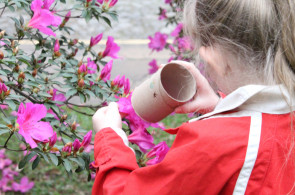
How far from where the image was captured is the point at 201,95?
4.62 feet

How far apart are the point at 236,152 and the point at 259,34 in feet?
0.97

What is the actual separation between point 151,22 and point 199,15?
18.1 feet

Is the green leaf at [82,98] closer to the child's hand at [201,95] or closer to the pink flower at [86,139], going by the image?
the pink flower at [86,139]

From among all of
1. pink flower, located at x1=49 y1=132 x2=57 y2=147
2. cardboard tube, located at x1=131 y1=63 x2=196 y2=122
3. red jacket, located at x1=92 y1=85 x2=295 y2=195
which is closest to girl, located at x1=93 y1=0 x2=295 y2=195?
red jacket, located at x1=92 y1=85 x2=295 y2=195

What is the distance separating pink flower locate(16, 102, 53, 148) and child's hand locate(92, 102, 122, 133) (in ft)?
0.49

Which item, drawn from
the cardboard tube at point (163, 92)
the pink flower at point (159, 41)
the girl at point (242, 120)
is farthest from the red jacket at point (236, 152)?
the pink flower at point (159, 41)

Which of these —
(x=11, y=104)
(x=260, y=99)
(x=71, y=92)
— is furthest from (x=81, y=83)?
(x=260, y=99)

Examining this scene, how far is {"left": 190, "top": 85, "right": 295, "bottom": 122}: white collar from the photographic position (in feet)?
3.50

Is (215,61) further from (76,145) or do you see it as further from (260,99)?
(76,145)

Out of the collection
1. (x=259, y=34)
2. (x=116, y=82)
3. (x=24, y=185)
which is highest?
(x=259, y=34)

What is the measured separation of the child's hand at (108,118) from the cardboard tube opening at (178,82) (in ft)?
0.58

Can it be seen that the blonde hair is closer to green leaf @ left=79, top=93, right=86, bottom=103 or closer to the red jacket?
the red jacket

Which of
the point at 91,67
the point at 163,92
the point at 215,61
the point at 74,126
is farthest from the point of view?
the point at 91,67

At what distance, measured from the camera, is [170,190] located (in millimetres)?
1082
